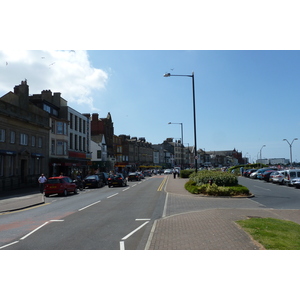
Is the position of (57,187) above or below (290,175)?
below

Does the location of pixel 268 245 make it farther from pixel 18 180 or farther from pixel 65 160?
pixel 65 160

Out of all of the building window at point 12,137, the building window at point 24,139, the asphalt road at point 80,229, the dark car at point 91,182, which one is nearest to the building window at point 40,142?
the building window at point 24,139

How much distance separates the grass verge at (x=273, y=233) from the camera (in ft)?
23.3

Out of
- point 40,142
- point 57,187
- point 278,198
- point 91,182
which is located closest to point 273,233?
Result: point 278,198

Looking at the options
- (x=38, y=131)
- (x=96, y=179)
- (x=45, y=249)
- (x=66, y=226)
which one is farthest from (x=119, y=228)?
(x=38, y=131)

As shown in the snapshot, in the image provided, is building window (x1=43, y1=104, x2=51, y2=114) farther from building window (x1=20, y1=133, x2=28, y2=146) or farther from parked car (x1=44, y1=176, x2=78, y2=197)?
parked car (x1=44, y1=176, x2=78, y2=197)

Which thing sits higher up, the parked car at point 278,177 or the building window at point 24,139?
the building window at point 24,139

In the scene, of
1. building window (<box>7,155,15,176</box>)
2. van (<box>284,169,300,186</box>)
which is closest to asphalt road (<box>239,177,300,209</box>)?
van (<box>284,169,300,186</box>)

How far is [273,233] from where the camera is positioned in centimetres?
823

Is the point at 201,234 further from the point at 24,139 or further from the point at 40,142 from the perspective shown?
the point at 40,142

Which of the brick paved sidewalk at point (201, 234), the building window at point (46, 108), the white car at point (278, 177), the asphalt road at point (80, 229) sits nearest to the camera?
the brick paved sidewalk at point (201, 234)

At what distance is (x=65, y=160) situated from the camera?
136ft

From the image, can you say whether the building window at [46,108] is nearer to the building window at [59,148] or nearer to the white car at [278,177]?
the building window at [59,148]

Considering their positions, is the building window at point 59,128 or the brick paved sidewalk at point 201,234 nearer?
the brick paved sidewalk at point 201,234
